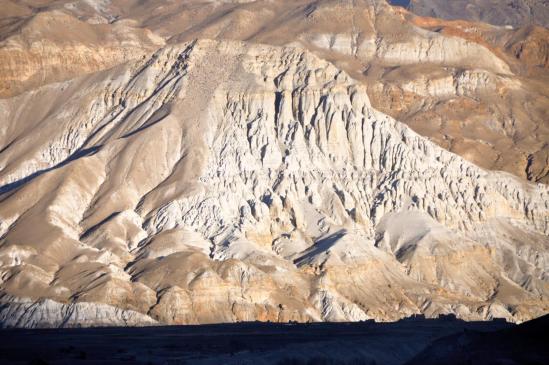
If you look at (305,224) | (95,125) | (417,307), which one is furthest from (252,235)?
(95,125)

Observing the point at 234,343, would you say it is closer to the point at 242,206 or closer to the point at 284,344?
the point at 284,344

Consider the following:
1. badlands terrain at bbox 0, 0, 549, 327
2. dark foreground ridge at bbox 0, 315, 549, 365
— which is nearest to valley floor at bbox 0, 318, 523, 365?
dark foreground ridge at bbox 0, 315, 549, 365

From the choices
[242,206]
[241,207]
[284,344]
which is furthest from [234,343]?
[242,206]

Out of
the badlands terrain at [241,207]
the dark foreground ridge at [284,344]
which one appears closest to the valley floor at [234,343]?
the dark foreground ridge at [284,344]

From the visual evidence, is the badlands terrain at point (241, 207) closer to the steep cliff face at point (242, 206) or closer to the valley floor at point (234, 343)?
the steep cliff face at point (242, 206)

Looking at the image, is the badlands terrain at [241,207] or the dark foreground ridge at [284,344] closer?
the dark foreground ridge at [284,344]

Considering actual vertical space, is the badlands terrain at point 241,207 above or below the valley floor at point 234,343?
below

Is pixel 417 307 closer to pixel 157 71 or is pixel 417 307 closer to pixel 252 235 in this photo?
pixel 252 235
